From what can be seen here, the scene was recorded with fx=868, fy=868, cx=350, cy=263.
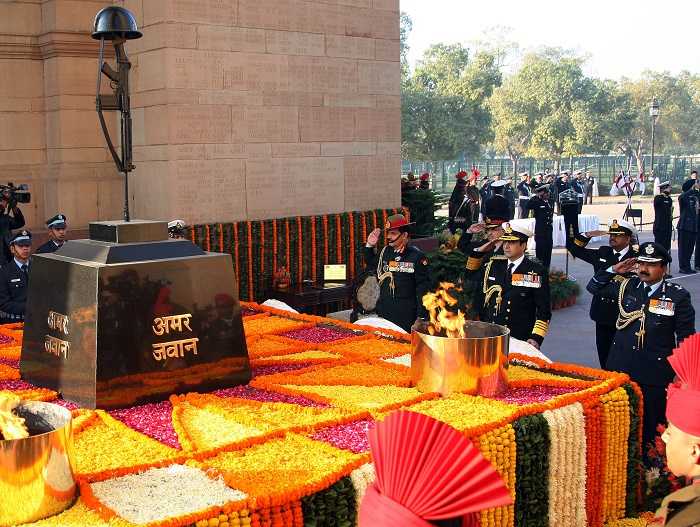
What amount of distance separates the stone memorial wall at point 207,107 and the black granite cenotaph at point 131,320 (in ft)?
19.4

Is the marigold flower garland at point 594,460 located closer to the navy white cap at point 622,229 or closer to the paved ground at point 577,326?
the navy white cap at point 622,229

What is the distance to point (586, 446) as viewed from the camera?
4.06 m

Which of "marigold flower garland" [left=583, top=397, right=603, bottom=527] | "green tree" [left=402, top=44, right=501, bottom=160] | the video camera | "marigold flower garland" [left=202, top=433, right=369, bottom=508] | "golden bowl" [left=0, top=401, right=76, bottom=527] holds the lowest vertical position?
"marigold flower garland" [left=583, top=397, right=603, bottom=527]

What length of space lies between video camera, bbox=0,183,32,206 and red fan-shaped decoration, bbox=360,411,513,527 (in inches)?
372

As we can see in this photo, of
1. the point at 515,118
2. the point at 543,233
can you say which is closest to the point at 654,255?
the point at 543,233

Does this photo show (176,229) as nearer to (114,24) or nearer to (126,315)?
(114,24)

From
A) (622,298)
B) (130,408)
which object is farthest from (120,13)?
(622,298)

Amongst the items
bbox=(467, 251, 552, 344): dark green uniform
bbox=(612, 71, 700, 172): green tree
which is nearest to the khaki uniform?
bbox=(467, 251, 552, 344): dark green uniform

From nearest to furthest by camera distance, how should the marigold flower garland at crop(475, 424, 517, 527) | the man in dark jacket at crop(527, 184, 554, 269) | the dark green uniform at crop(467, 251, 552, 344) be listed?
the marigold flower garland at crop(475, 424, 517, 527)
the dark green uniform at crop(467, 251, 552, 344)
the man in dark jacket at crop(527, 184, 554, 269)

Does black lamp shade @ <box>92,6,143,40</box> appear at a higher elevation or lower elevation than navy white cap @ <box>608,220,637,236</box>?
higher

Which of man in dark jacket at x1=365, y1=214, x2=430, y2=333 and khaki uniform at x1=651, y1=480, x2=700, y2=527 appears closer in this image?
khaki uniform at x1=651, y1=480, x2=700, y2=527

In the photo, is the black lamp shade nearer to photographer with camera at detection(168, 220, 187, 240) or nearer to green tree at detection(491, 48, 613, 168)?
photographer with camera at detection(168, 220, 187, 240)

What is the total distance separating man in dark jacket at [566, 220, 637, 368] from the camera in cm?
848

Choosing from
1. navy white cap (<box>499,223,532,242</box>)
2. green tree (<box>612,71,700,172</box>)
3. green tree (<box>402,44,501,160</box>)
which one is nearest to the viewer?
navy white cap (<box>499,223,532,242</box>)
